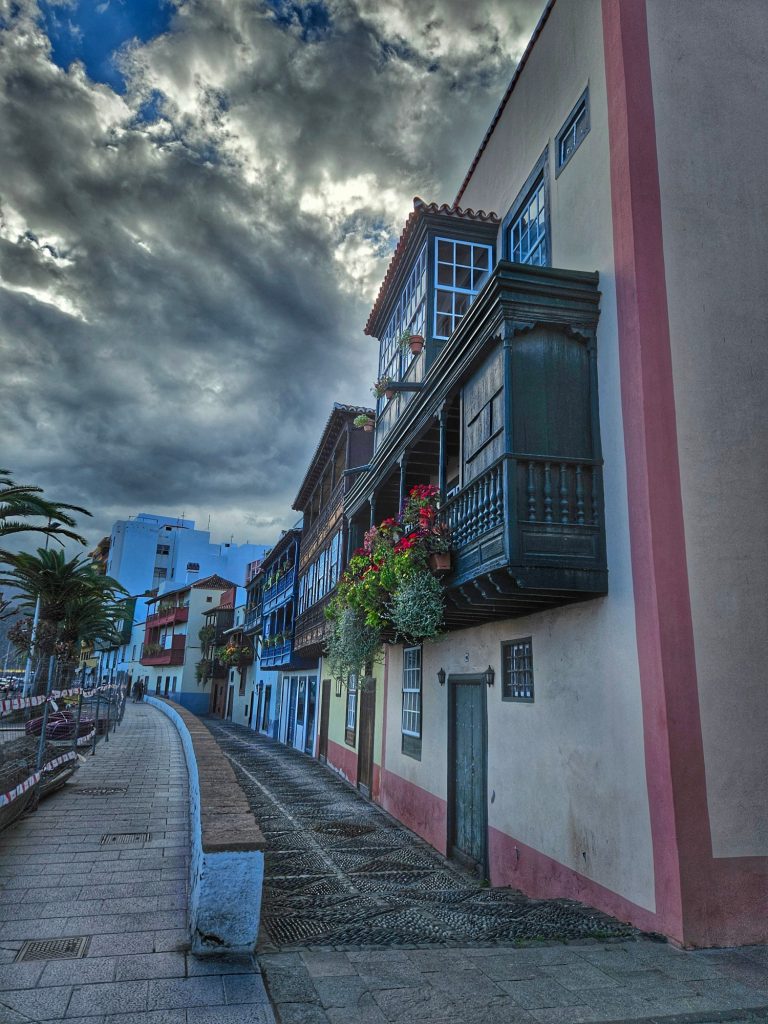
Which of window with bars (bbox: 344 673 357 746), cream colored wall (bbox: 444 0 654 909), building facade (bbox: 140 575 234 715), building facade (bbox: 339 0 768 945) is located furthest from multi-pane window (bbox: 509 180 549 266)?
building facade (bbox: 140 575 234 715)

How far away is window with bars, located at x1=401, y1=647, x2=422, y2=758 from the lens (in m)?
12.0

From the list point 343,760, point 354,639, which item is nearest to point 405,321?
point 354,639

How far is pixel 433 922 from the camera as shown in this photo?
580cm

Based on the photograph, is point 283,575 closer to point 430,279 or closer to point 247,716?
point 247,716

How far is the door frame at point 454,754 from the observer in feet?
28.6

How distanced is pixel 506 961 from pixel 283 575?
26.3m

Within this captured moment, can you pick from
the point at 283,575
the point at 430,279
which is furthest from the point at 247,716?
the point at 430,279

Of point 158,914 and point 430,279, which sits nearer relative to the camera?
point 158,914

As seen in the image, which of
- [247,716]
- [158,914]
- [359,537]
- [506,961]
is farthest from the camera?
[247,716]

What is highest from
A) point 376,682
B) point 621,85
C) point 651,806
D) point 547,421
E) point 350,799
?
point 621,85

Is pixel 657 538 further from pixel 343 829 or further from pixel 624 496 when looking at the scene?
pixel 343 829

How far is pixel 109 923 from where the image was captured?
4898 mm

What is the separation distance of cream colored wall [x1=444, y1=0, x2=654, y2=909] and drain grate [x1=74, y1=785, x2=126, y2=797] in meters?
6.10

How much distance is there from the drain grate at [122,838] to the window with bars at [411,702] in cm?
514
